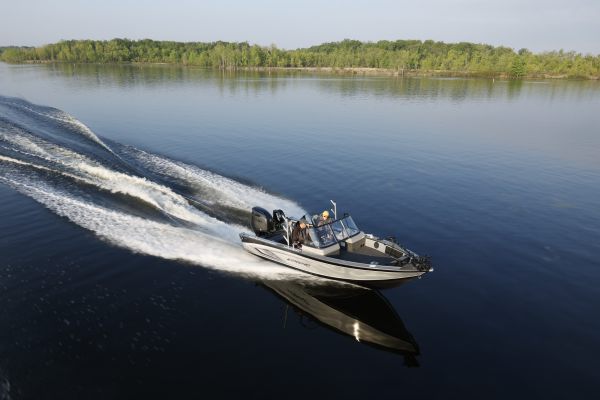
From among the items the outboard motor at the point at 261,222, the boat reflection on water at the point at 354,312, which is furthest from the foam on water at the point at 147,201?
the outboard motor at the point at 261,222

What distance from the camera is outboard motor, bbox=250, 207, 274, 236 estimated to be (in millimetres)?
17969

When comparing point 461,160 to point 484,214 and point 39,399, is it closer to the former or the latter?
point 484,214

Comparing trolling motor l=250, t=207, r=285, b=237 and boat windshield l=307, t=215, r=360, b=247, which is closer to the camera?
boat windshield l=307, t=215, r=360, b=247

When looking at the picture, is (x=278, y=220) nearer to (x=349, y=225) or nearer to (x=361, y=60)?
(x=349, y=225)

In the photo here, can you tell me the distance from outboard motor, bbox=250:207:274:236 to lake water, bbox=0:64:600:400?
4.10 ft

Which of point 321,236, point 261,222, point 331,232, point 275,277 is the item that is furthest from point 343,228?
point 261,222

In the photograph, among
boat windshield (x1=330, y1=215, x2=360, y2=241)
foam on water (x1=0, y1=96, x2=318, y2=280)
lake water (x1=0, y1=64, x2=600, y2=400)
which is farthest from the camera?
foam on water (x1=0, y1=96, x2=318, y2=280)

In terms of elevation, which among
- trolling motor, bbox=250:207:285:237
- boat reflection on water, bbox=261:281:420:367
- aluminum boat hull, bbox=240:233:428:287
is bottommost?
boat reflection on water, bbox=261:281:420:367

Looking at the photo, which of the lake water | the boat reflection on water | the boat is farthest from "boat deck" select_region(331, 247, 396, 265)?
the lake water

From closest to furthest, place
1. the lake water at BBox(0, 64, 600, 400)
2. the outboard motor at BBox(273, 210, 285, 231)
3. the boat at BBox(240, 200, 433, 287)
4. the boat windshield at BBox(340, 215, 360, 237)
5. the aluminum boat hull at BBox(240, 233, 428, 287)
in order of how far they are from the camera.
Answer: the lake water at BBox(0, 64, 600, 400) → the aluminum boat hull at BBox(240, 233, 428, 287) → the boat at BBox(240, 200, 433, 287) → the boat windshield at BBox(340, 215, 360, 237) → the outboard motor at BBox(273, 210, 285, 231)

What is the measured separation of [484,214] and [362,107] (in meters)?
41.7

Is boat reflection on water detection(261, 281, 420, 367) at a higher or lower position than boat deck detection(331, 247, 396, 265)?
lower

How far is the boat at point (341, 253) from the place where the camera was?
14.6 m

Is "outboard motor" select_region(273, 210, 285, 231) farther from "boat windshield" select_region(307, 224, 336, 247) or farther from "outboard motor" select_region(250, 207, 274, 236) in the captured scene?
"boat windshield" select_region(307, 224, 336, 247)
